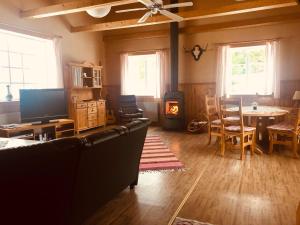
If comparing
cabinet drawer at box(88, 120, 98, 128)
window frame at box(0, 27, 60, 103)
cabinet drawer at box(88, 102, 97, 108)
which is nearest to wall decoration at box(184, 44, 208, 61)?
cabinet drawer at box(88, 102, 97, 108)

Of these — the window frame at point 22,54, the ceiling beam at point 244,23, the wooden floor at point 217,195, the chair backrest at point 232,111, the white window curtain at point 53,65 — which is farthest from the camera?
→ the white window curtain at point 53,65

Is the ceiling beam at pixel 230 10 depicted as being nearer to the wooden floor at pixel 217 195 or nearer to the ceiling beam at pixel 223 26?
the ceiling beam at pixel 223 26

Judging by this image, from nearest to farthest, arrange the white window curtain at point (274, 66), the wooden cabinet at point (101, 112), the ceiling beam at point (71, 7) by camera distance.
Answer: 1. the ceiling beam at point (71, 7)
2. the white window curtain at point (274, 66)
3. the wooden cabinet at point (101, 112)

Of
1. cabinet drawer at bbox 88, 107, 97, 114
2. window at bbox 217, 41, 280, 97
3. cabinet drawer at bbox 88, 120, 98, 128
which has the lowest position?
cabinet drawer at bbox 88, 120, 98, 128

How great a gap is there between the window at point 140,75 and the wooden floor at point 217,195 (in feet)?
12.4

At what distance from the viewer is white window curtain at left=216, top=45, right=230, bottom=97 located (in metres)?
6.25

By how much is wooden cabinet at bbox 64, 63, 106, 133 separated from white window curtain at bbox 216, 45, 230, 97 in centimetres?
317

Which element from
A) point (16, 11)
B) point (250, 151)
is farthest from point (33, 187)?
point (16, 11)

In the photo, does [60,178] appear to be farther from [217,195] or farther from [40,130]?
[40,130]

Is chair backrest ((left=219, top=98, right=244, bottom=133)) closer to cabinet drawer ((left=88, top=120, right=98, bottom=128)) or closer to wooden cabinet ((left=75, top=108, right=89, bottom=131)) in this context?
wooden cabinet ((left=75, top=108, right=89, bottom=131))

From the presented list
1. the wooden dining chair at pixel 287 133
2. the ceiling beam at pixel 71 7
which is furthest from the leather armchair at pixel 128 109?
the wooden dining chair at pixel 287 133

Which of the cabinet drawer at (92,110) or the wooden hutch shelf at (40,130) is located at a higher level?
the cabinet drawer at (92,110)

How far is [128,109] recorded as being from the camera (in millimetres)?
6805

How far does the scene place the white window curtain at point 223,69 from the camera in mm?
6250
